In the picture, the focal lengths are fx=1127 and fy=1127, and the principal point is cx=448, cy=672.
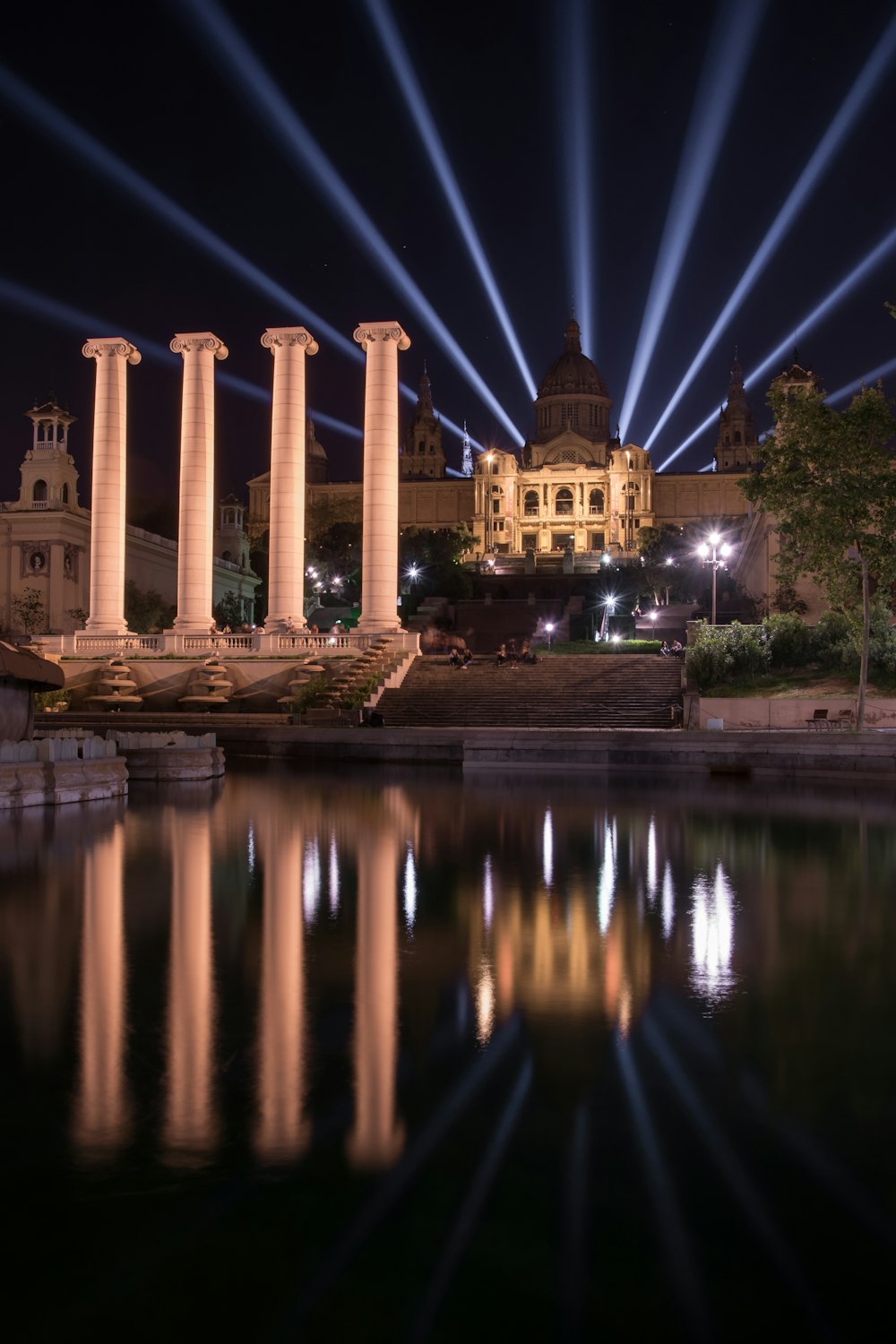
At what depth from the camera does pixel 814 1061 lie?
6062 millimetres

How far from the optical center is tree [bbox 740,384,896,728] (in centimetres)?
3400

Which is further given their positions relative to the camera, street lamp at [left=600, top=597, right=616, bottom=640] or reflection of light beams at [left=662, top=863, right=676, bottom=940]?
street lamp at [left=600, top=597, right=616, bottom=640]

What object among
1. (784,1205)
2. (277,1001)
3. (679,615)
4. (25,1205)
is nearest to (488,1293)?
(784,1205)

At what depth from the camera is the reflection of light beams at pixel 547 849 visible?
1196 centimetres

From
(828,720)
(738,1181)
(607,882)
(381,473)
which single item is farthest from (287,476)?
(738,1181)

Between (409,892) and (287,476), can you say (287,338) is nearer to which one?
(287,476)

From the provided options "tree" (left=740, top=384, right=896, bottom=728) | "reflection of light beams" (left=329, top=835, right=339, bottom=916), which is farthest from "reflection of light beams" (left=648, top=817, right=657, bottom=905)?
"tree" (left=740, top=384, right=896, bottom=728)

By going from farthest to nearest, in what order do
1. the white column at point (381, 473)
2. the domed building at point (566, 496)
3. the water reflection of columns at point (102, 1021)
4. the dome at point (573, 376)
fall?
the dome at point (573, 376)
the domed building at point (566, 496)
the white column at point (381, 473)
the water reflection of columns at point (102, 1021)

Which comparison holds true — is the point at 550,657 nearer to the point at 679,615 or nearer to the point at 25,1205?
the point at 679,615

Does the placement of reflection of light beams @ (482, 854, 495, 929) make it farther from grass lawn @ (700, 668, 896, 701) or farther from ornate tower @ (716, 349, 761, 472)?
ornate tower @ (716, 349, 761, 472)

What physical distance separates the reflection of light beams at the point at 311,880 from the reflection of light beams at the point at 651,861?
3.18m

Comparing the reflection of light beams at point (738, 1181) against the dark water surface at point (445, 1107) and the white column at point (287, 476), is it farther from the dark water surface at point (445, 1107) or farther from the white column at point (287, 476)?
the white column at point (287, 476)

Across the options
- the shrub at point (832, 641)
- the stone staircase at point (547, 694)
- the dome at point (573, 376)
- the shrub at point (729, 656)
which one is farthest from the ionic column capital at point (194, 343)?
the dome at point (573, 376)

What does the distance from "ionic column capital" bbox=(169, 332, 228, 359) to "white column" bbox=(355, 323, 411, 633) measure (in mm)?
7002
